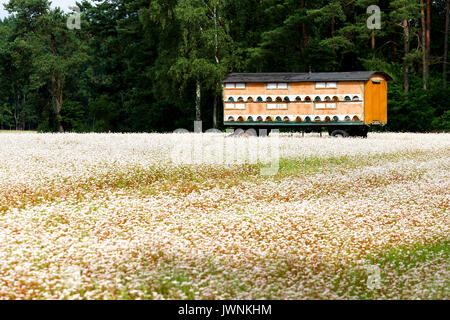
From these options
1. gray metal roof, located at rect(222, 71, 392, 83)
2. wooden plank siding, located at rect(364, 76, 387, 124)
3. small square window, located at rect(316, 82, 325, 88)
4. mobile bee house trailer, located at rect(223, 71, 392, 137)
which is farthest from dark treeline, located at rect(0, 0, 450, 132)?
small square window, located at rect(316, 82, 325, 88)

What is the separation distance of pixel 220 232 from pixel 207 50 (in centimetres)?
4867

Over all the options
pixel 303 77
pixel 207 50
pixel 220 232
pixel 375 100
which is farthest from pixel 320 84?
pixel 220 232

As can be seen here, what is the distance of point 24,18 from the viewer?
7669 cm

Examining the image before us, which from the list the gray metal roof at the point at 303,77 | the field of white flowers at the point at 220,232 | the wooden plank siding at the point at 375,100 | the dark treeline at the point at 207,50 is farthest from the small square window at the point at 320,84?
the field of white flowers at the point at 220,232

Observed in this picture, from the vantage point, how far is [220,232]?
1030 centimetres

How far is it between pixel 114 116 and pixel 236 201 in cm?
6084

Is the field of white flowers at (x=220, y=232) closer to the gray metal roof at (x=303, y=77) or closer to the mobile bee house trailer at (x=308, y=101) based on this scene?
the mobile bee house trailer at (x=308, y=101)

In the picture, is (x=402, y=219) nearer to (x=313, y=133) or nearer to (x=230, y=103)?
(x=230, y=103)

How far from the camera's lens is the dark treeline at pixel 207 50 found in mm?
54125

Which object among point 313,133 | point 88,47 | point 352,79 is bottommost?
point 313,133

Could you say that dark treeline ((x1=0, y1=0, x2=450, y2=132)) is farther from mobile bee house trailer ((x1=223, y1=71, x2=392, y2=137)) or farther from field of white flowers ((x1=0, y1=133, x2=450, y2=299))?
field of white flowers ((x1=0, y1=133, x2=450, y2=299))

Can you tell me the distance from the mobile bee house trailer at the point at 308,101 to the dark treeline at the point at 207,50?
9937mm

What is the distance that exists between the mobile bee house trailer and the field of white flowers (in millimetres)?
21529
